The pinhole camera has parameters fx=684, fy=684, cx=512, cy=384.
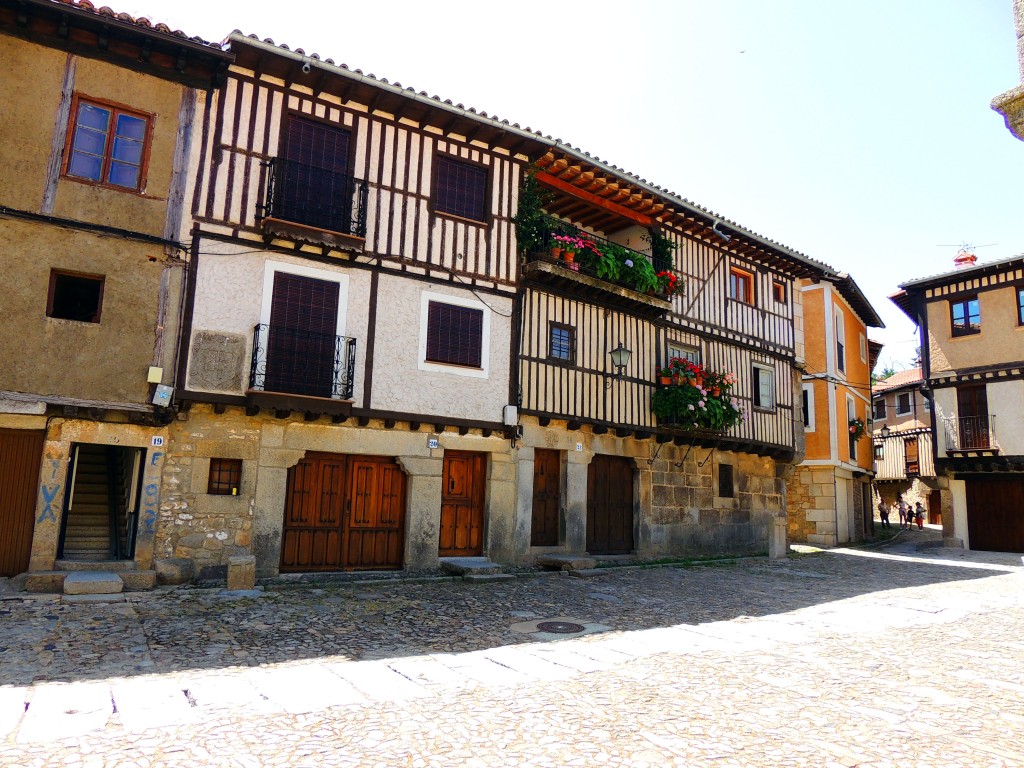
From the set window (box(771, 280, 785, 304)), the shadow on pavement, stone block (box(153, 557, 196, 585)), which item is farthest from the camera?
window (box(771, 280, 785, 304))

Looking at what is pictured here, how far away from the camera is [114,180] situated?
10312 millimetres

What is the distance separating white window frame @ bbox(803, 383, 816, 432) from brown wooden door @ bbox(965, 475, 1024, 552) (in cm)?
547

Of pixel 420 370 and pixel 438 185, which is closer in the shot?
pixel 420 370

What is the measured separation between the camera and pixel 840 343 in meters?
25.0

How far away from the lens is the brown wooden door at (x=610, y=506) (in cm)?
1512

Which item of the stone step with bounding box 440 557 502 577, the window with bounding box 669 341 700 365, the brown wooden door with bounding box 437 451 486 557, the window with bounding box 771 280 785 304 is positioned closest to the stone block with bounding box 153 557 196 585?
the stone step with bounding box 440 557 502 577

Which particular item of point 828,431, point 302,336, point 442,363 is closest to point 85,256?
point 302,336

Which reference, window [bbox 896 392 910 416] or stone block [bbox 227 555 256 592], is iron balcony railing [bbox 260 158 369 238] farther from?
window [bbox 896 392 910 416]

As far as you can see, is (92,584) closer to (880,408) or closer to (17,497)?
(17,497)

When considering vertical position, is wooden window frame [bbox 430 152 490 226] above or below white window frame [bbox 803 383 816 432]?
above

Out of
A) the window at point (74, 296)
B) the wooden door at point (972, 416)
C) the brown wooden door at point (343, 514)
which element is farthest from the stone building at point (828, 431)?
the window at point (74, 296)

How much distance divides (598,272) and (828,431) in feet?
43.2

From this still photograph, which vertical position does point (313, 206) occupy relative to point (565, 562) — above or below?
above

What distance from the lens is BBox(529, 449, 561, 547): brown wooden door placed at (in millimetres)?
14109
